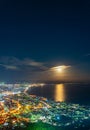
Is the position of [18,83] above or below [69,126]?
above

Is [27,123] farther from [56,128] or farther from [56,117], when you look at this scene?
[56,117]

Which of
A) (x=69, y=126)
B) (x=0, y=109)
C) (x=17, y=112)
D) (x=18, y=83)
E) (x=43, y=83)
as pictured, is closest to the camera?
(x=69, y=126)

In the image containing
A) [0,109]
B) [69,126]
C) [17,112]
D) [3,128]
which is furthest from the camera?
[0,109]

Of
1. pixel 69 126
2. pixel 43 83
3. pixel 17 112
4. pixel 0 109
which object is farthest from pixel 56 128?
pixel 43 83

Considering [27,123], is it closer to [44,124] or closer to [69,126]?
[44,124]

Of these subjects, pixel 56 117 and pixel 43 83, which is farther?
pixel 43 83

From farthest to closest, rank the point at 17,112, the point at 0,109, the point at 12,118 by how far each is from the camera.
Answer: the point at 0,109 < the point at 17,112 < the point at 12,118

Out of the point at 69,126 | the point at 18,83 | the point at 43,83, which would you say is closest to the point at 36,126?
the point at 69,126

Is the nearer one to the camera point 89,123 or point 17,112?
point 89,123

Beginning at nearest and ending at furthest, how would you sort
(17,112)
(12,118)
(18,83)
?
1. (12,118)
2. (17,112)
3. (18,83)
